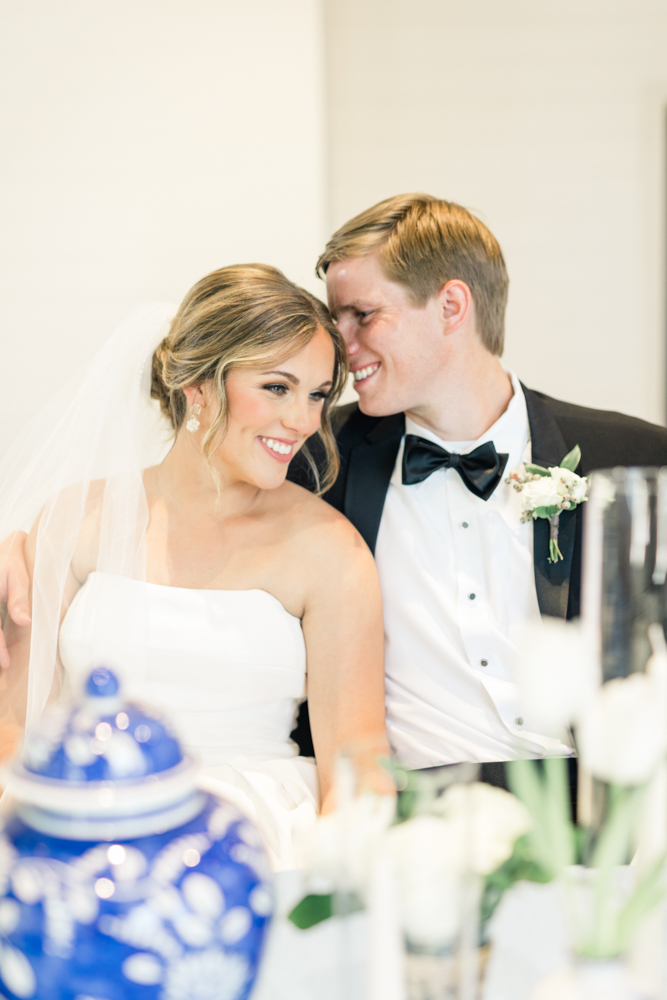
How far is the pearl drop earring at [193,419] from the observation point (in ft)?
6.72

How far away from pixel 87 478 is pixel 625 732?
4.98 ft

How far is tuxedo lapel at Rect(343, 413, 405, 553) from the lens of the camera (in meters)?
2.24

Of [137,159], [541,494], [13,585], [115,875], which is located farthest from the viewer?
[137,159]

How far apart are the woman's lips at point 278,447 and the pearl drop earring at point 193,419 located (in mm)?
169

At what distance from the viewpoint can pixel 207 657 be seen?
191 centimetres

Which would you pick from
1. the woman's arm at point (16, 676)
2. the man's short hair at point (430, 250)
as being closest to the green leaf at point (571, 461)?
the man's short hair at point (430, 250)

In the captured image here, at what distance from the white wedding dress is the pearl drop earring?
38cm

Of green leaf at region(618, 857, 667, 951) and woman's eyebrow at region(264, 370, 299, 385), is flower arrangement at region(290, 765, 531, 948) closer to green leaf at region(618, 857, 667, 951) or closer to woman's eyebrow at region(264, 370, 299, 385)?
green leaf at region(618, 857, 667, 951)

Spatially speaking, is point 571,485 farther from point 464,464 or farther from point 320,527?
point 320,527

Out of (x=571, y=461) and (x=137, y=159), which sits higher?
(x=137, y=159)

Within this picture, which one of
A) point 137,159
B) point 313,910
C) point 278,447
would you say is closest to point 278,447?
point 278,447

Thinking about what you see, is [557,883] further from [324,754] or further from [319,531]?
[319,531]

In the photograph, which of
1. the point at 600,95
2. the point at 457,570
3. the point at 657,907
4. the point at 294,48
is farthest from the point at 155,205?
the point at 657,907

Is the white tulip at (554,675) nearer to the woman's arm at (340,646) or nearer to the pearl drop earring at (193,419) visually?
the woman's arm at (340,646)
